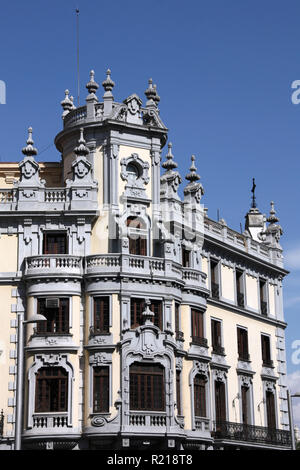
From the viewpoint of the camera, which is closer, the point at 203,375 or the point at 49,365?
the point at 49,365

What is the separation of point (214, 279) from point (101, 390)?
44.5 feet

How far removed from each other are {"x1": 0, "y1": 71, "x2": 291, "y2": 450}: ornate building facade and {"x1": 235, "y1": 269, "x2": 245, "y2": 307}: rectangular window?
5.60 feet

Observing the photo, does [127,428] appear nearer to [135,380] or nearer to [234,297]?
[135,380]

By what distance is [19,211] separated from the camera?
51.3 m

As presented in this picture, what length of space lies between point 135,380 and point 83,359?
3.01 meters

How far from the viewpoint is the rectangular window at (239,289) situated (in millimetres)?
61494

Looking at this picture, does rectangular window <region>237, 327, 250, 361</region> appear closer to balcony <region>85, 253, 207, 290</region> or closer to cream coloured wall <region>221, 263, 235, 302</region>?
cream coloured wall <region>221, 263, 235, 302</region>

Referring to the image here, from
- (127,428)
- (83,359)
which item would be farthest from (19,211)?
(127,428)

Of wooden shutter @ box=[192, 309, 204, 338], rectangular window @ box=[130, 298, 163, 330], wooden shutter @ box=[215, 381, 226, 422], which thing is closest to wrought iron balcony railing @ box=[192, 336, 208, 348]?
wooden shutter @ box=[192, 309, 204, 338]

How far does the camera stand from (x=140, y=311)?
5038 cm

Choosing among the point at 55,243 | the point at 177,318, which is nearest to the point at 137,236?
the point at 55,243

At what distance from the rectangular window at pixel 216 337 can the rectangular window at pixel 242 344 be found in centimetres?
269

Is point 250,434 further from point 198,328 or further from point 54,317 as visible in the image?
point 54,317
